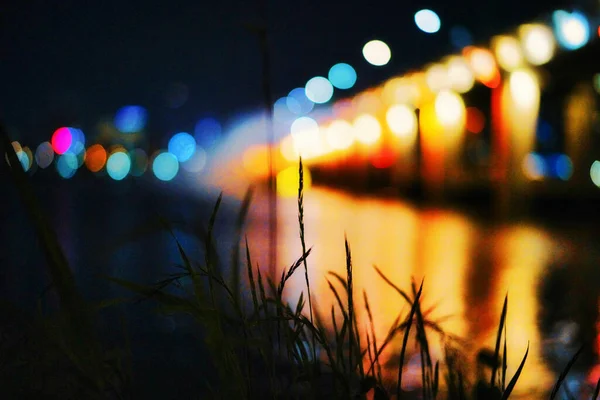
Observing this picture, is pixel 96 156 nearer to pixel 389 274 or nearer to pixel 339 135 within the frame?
pixel 339 135

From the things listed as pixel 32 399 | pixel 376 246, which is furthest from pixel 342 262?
pixel 32 399

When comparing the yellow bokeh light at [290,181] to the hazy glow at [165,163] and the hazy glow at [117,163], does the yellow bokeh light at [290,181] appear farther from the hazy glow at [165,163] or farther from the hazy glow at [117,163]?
the hazy glow at [117,163]

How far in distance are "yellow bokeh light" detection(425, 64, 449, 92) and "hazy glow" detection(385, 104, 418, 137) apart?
571cm

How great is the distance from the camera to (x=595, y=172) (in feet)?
79.6

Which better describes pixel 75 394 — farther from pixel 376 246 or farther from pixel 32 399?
pixel 376 246

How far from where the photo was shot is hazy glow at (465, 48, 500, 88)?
27.5 m

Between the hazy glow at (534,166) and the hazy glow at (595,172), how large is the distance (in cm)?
227

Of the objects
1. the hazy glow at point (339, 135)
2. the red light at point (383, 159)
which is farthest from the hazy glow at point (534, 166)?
the hazy glow at point (339, 135)

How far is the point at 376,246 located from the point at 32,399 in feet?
34.8

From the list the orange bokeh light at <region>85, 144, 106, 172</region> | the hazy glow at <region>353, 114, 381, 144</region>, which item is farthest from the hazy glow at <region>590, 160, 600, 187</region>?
the orange bokeh light at <region>85, 144, 106, 172</region>

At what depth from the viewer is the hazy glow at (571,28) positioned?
23.0 m

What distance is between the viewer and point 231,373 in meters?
1.98

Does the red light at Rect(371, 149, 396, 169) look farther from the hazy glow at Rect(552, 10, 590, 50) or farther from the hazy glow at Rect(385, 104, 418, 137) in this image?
the hazy glow at Rect(552, 10, 590, 50)

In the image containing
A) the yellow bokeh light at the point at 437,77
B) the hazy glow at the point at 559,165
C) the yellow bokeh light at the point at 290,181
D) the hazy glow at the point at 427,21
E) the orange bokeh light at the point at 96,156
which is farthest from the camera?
the orange bokeh light at the point at 96,156
